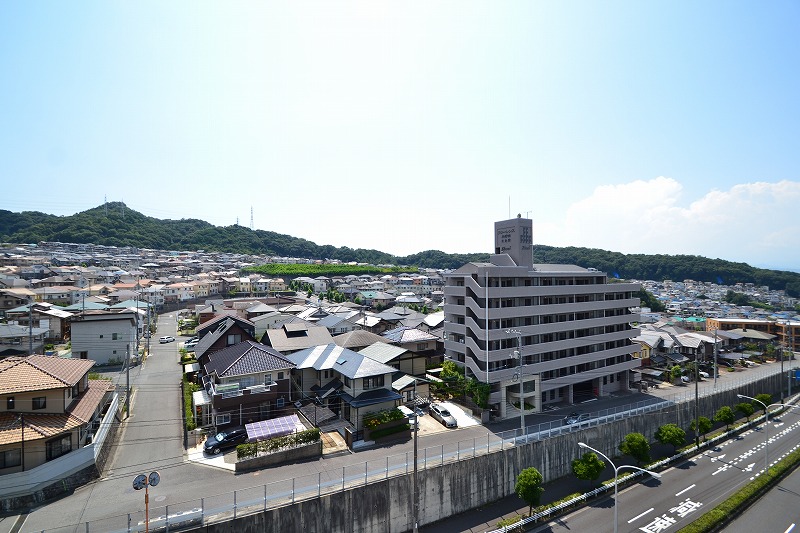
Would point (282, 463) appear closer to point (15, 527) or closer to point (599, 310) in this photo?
point (15, 527)

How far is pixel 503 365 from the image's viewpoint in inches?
1471

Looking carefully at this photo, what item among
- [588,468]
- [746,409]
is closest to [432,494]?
[588,468]

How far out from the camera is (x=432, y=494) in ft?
78.6

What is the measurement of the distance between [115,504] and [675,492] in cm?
3739

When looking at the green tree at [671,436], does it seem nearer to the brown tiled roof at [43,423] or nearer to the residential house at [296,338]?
the residential house at [296,338]

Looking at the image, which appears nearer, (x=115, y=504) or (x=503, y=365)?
(x=115, y=504)

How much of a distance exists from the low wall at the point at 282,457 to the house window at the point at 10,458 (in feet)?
36.2

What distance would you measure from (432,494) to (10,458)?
23602mm

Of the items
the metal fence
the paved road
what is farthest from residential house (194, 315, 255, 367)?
the metal fence

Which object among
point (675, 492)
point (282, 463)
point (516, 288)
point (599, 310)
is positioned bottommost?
point (675, 492)

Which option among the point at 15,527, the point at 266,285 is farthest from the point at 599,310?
the point at 266,285

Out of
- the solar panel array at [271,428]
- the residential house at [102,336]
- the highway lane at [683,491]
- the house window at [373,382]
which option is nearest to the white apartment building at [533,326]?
the highway lane at [683,491]

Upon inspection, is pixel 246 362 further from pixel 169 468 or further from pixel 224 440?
pixel 169 468

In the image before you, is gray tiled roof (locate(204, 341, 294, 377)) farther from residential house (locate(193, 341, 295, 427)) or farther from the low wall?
the low wall
